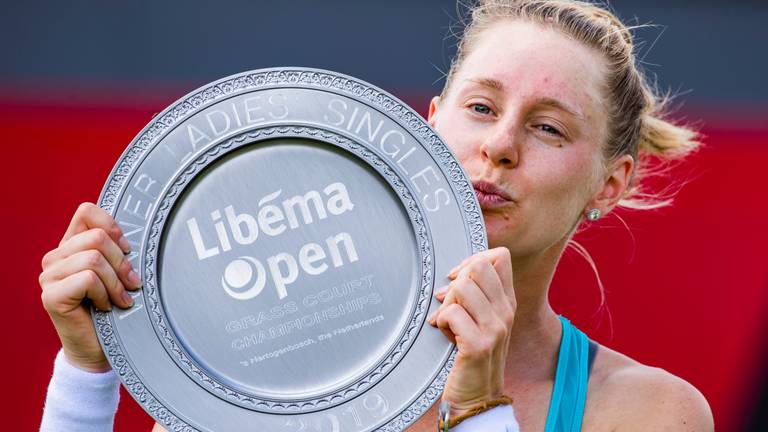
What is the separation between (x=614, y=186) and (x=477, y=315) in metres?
0.76

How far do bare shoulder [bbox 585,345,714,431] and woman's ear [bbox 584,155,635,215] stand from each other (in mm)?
316

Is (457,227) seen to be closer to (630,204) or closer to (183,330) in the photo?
(183,330)

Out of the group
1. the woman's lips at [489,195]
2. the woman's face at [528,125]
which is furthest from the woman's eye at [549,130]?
the woman's lips at [489,195]

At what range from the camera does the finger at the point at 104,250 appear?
1368 millimetres

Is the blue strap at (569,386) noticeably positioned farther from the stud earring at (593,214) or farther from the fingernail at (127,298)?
the fingernail at (127,298)

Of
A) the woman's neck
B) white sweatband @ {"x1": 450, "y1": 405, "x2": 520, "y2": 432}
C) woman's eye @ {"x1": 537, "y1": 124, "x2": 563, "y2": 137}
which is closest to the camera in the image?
white sweatband @ {"x1": 450, "y1": 405, "x2": 520, "y2": 432}

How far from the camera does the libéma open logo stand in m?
1.44

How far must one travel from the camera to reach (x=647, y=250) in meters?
3.44

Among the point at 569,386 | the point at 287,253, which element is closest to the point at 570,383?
the point at 569,386

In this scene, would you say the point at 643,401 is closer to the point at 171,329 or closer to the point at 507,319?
the point at 507,319

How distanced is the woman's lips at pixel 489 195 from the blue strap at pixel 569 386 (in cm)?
44

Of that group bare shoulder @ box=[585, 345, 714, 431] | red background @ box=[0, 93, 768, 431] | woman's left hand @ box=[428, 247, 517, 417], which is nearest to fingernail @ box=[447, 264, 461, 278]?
woman's left hand @ box=[428, 247, 517, 417]

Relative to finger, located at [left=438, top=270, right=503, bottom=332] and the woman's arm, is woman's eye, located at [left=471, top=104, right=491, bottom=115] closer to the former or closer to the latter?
finger, located at [left=438, top=270, right=503, bottom=332]

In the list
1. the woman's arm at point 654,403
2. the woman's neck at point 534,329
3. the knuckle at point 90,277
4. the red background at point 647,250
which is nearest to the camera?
the knuckle at point 90,277
